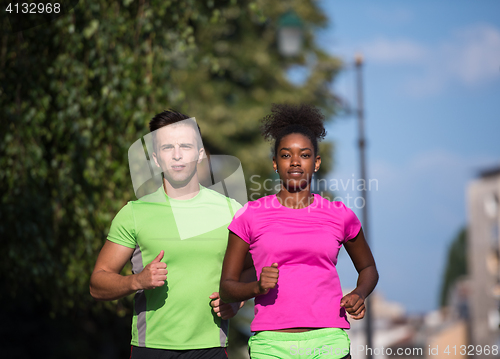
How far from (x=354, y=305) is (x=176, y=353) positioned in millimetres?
861

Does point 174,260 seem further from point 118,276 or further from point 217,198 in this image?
point 217,198

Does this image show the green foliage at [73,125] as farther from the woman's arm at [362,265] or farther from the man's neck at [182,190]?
the woman's arm at [362,265]

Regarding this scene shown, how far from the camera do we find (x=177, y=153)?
9.49ft

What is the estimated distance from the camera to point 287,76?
15289mm

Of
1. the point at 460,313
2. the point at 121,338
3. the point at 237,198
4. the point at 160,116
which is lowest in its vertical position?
the point at 460,313

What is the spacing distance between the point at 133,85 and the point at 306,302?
121 inches

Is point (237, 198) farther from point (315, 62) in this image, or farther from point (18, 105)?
point (315, 62)

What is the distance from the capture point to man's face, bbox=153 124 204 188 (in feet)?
9.55

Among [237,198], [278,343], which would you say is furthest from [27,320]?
[278,343]

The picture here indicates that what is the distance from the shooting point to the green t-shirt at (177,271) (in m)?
2.77

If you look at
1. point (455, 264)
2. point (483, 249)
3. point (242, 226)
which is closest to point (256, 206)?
point (242, 226)

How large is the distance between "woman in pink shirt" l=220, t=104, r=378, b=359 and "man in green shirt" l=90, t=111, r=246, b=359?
0.18 metres

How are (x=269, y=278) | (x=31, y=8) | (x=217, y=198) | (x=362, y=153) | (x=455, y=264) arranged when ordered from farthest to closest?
1. (x=455, y=264)
2. (x=362, y=153)
3. (x=31, y=8)
4. (x=217, y=198)
5. (x=269, y=278)

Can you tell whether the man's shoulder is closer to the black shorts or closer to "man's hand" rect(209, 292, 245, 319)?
"man's hand" rect(209, 292, 245, 319)
